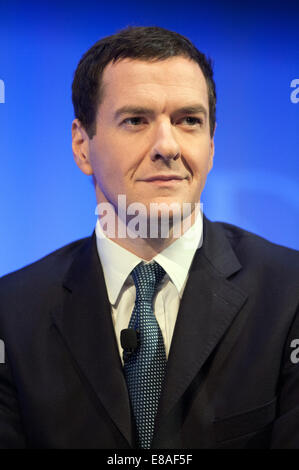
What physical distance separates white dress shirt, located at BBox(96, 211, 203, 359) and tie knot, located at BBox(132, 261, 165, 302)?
0.02 m

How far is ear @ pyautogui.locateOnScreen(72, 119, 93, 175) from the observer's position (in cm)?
208

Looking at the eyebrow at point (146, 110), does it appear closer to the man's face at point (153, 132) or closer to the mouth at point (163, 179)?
the man's face at point (153, 132)

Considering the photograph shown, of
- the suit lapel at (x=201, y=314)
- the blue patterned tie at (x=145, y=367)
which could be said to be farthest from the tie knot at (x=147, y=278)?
the suit lapel at (x=201, y=314)

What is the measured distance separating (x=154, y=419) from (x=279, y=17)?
65.9 inches

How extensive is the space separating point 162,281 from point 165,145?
1.53 ft

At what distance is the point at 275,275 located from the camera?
6.27ft

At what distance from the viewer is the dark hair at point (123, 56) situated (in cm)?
187

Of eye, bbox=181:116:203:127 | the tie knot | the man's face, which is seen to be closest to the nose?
the man's face

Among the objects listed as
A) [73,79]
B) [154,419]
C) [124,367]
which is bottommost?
[154,419]

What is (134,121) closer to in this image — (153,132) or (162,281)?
(153,132)

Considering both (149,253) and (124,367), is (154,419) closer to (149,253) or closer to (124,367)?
(124,367)

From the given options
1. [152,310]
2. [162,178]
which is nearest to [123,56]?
[162,178]

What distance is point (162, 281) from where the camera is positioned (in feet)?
6.22

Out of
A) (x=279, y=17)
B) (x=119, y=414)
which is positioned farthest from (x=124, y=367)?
(x=279, y=17)
